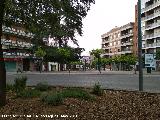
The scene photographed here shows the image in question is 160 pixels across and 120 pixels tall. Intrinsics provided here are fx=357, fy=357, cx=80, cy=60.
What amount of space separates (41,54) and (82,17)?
6913 centimetres

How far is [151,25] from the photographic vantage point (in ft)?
301

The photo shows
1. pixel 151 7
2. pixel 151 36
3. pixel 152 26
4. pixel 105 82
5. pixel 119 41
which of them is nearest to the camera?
pixel 105 82

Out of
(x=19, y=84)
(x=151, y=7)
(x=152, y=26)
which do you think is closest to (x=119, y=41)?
(x=151, y=7)

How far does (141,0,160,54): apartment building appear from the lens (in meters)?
87.8

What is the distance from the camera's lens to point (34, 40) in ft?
51.1

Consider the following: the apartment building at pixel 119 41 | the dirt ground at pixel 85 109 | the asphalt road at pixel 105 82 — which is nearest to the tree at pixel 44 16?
the dirt ground at pixel 85 109

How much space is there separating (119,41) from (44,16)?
400 feet

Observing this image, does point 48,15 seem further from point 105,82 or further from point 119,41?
point 119,41

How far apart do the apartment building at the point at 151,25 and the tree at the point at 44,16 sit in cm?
7581

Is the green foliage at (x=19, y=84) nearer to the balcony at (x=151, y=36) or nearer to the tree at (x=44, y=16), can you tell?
the tree at (x=44, y=16)

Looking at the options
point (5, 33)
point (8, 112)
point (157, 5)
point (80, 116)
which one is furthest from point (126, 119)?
point (157, 5)

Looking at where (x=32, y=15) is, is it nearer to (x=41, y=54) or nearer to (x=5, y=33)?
(x=5, y=33)

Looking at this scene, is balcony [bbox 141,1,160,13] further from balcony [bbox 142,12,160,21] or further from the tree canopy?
the tree canopy

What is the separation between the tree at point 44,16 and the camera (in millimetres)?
11383
